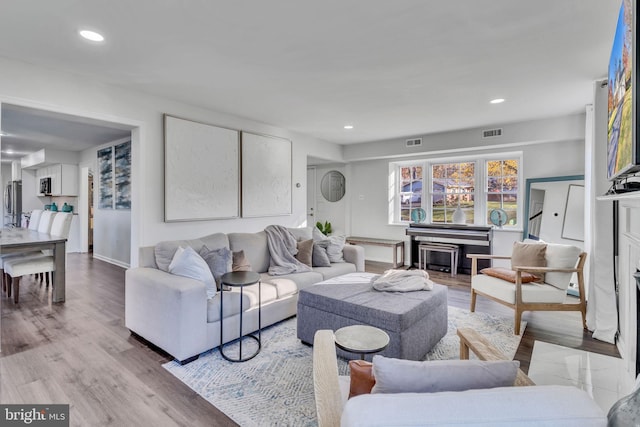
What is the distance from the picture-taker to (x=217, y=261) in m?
2.93

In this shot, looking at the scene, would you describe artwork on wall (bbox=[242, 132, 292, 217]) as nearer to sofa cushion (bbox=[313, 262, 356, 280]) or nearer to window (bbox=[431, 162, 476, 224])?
sofa cushion (bbox=[313, 262, 356, 280])

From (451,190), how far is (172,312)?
5.07m

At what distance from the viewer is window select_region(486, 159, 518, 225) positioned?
206 inches

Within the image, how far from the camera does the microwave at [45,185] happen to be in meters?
7.62

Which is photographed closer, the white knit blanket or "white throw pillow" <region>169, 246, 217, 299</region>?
"white throw pillow" <region>169, 246, 217, 299</region>

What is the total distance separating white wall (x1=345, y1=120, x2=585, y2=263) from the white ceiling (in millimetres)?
633

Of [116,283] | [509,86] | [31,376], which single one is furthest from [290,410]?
[116,283]

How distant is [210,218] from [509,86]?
12.2 feet

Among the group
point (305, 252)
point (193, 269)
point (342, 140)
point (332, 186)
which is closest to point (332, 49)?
point (193, 269)

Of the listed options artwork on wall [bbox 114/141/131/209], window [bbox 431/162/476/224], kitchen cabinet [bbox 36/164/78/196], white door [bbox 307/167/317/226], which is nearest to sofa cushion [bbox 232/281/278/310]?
artwork on wall [bbox 114/141/131/209]

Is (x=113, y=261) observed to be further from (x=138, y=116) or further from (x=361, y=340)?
(x=361, y=340)

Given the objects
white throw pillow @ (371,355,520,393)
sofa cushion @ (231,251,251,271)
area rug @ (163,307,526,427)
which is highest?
white throw pillow @ (371,355,520,393)

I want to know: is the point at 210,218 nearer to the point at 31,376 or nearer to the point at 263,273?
the point at 263,273

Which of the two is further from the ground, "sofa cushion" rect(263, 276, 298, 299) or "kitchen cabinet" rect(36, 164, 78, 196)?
"kitchen cabinet" rect(36, 164, 78, 196)
